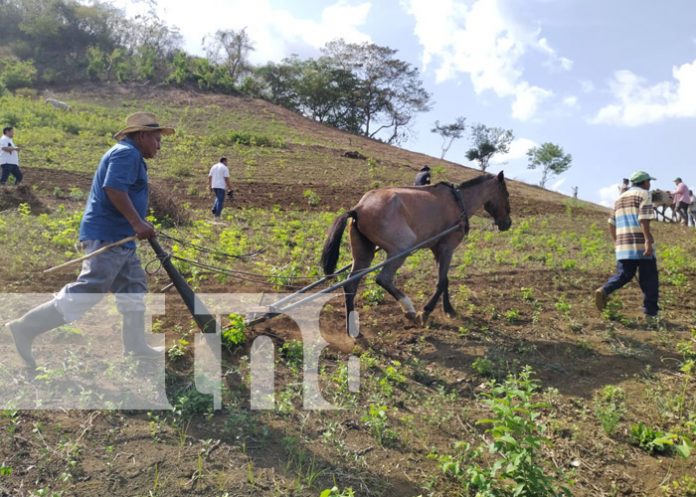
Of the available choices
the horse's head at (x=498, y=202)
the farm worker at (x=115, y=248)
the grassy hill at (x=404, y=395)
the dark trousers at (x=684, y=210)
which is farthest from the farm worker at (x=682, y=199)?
the farm worker at (x=115, y=248)

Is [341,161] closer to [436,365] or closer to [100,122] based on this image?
[100,122]

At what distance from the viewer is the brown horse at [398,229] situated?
239 inches

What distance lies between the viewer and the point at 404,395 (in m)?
4.73

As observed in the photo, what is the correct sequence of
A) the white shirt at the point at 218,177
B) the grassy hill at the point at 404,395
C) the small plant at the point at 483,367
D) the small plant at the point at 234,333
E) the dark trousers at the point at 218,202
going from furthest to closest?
the white shirt at the point at 218,177
the dark trousers at the point at 218,202
the small plant at the point at 483,367
the small plant at the point at 234,333
the grassy hill at the point at 404,395

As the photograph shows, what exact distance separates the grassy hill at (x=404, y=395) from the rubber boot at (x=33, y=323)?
0.24 metres

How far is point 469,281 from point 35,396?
6107mm

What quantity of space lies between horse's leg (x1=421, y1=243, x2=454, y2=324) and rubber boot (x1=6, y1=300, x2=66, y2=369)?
3.67 meters

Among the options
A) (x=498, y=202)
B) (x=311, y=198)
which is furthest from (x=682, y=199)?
(x=498, y=202)

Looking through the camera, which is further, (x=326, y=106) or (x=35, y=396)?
(x=326, y=106)

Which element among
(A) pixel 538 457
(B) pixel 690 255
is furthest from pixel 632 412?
(B) pixel 690 255

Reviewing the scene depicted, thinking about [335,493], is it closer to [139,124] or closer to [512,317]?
[139,124]

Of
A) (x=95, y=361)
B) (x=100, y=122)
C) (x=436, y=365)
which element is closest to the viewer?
(x=95, y=361)

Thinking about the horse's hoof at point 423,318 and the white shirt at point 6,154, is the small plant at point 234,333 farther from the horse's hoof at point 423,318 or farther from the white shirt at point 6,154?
the white shirt at point 6,154

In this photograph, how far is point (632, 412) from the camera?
4609 millimetres
